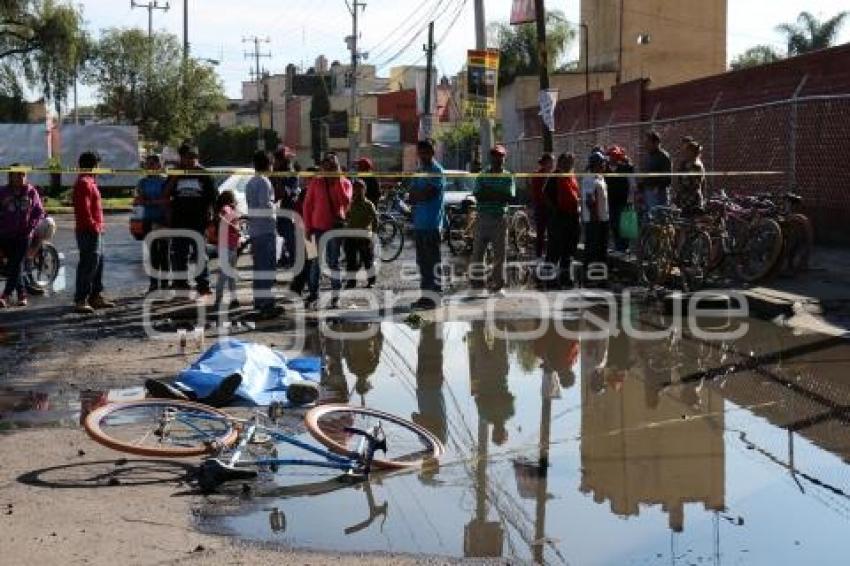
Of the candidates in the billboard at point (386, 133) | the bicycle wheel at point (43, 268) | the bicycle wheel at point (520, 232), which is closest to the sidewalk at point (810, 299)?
the bicycle wheel at point (520, 232)

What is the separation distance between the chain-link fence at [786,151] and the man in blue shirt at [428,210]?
4532 mm

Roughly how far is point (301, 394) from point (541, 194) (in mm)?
8450

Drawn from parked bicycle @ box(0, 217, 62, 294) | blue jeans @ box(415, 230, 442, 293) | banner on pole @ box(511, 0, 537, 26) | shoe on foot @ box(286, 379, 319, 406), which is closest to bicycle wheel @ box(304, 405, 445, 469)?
shoe on foot @ box(286, 379, 319, 406)

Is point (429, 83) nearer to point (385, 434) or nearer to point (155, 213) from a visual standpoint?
point (155, 213)

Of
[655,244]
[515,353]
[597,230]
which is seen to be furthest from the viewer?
[597,230]

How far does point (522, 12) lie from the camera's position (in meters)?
24.1

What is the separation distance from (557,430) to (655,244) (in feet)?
23.5

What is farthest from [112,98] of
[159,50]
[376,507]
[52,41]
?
[376,507]

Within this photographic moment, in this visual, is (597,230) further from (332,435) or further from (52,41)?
(52,41)

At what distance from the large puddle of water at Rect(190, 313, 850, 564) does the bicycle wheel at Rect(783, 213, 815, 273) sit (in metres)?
3.55

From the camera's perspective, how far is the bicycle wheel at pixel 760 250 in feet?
43.2

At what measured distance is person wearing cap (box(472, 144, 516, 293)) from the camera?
13469 millimetres

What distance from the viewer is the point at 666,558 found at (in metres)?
4.97

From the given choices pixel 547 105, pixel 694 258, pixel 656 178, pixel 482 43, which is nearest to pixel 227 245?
pixel 694 258
